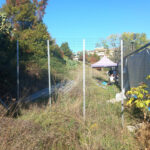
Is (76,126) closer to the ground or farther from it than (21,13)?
closer to the ground

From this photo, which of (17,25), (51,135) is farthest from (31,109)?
(17,25)

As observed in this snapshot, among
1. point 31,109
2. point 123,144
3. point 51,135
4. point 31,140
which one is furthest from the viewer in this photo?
point 31,109

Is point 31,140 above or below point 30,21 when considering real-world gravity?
below

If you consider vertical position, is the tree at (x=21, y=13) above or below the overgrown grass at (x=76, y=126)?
above

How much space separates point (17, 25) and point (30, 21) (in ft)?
3.07

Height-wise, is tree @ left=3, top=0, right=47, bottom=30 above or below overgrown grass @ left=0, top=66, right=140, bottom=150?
above

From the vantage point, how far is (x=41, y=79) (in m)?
7.56

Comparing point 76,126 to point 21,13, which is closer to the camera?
point 76,126

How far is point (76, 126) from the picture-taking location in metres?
3.23

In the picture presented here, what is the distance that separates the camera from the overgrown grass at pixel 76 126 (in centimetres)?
267

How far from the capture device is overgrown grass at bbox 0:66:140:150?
8.75 feet

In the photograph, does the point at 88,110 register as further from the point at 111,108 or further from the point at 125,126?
the point at 125,126

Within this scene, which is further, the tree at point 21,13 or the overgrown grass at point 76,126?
the tree at point 21,13

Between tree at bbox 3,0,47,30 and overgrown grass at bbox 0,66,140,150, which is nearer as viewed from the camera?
overgrown grass at bbox 0,66,140,150
